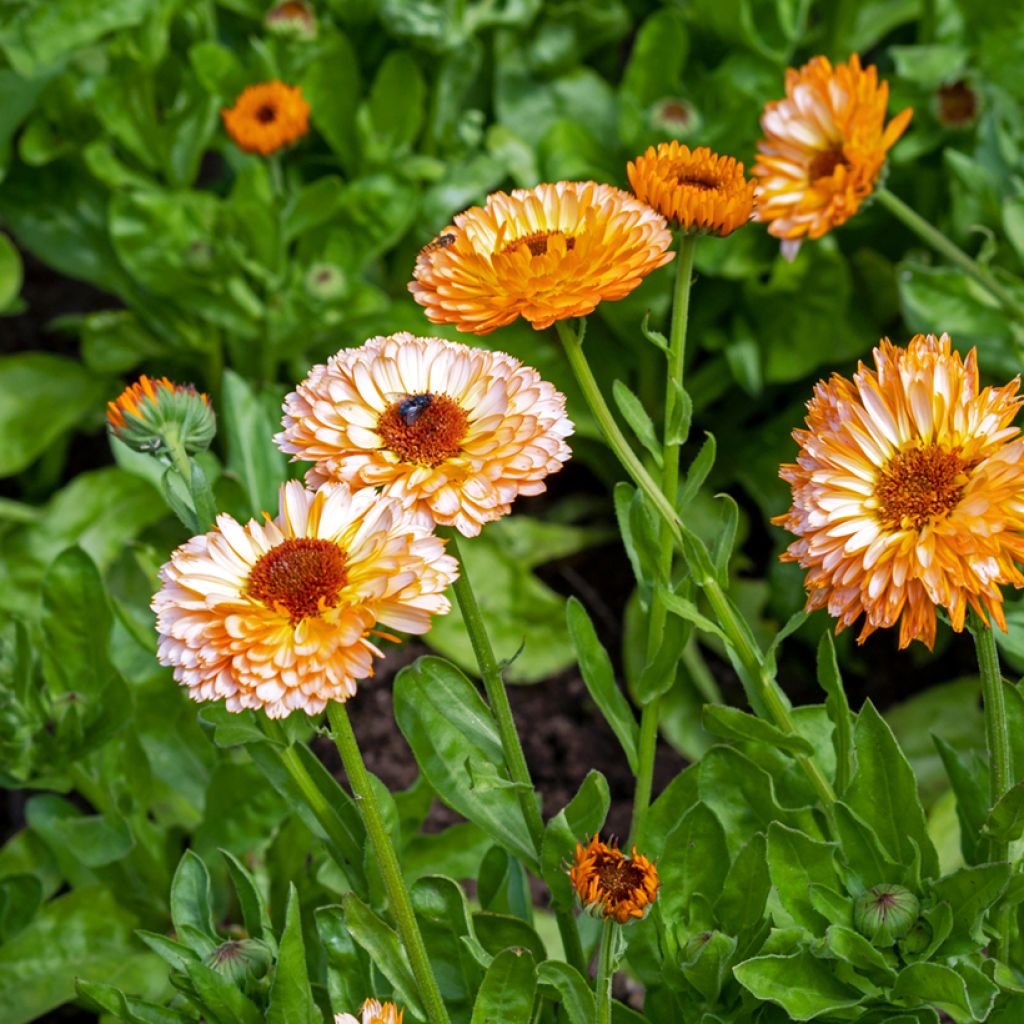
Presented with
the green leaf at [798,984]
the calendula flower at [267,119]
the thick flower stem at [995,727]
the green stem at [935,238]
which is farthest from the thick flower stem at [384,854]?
the calendula flower at [267,119]

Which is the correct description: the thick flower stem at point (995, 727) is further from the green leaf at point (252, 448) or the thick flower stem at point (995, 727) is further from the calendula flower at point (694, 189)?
the green leaf at point (252, 448)

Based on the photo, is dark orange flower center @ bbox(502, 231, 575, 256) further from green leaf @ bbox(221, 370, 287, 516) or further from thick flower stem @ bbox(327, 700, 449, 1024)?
green leaf @ bbox(221, 370, 287, 516)

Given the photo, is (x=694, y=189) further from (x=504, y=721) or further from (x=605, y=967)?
(x=605, y=967)

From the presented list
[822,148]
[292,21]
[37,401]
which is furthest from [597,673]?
[37,401]

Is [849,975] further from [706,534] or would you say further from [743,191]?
[706,534]

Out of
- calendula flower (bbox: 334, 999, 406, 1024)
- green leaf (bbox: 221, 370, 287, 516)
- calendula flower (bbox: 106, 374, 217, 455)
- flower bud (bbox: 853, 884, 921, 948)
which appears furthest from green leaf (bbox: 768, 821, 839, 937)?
green leaf (bbox: 221, 370, 287, 516)

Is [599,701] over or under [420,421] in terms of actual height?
under

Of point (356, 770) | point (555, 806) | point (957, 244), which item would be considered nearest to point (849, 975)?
point (356, 770)
